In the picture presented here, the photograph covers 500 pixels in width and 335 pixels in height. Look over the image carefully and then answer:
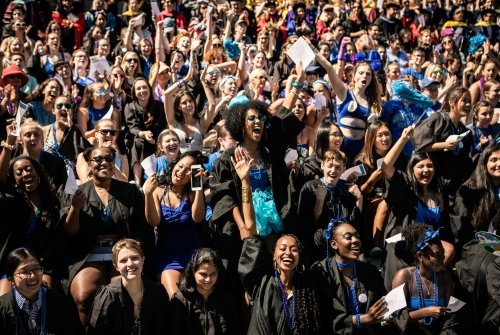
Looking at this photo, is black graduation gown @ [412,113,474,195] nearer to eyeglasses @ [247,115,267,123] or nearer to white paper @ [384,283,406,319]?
eyeglasses @ [247,115,267,123]

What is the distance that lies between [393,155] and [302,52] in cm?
112

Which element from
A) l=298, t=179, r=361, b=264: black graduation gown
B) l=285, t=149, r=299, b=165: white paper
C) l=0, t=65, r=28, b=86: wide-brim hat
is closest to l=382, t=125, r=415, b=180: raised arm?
l=298, t=179, r=361, b=264: black graduation gown

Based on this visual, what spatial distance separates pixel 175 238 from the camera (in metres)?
5.66

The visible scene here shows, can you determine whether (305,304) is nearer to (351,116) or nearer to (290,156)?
(290,156)

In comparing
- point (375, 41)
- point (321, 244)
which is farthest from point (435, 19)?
point (321, 244)

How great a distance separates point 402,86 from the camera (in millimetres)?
7188

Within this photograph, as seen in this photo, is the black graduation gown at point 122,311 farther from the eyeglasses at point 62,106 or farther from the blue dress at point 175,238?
the eyeglasses at point 62,106

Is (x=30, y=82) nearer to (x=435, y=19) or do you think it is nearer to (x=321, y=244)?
(x=321, y=244)

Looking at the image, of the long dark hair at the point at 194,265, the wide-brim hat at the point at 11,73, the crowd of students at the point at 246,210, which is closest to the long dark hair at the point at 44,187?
the crowd of students at the point at 246,210

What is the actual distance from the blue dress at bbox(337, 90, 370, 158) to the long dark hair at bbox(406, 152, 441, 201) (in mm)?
880

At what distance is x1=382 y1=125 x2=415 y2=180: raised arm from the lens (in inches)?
238

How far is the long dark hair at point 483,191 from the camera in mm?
6031

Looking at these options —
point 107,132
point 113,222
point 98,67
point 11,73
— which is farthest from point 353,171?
point 98,67

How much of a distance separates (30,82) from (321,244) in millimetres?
4411
